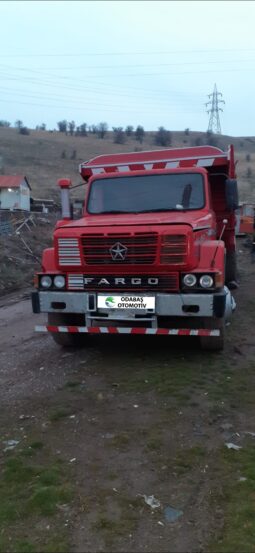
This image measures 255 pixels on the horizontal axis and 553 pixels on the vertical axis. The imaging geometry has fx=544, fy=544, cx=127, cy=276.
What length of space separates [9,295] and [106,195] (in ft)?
27.3

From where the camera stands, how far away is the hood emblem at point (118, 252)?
20.9 ft

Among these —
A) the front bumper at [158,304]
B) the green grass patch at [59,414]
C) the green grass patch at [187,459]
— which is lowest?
the green grass patch at [59,414]

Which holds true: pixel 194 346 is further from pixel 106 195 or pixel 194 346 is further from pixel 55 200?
pixel 55 200

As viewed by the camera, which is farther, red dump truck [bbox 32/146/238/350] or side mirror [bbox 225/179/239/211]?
side mirror [bbox 225/179/239/211]

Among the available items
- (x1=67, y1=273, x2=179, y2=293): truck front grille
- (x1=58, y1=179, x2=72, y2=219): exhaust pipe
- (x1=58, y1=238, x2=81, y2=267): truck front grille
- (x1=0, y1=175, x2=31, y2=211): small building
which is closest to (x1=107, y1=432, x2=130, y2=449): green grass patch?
(x1=67, y1=273, x2=179, y2=293): truck front grille

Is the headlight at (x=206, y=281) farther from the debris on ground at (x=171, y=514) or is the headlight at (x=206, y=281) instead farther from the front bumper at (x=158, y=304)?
the debris on ground at (x=171, y=514)

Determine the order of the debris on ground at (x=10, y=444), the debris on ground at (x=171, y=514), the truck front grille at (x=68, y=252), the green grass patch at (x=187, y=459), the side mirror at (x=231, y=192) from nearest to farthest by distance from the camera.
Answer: the debris on ground at (x=171, y=514), the green grass patch at (x=187, y=459), the debris on ground at (x=10, y=444), the truck front grille at (x=68, y=252), the side mirror at (x=231, y=192)

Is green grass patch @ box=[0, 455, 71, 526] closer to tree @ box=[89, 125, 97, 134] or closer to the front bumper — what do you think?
the front bumper

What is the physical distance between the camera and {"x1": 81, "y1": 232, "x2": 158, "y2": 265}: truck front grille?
A: 6.27m

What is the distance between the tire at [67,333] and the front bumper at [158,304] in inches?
12.2

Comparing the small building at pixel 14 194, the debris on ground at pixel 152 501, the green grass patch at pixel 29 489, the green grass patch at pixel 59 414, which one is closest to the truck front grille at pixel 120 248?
the green grass patch at pixel 59 414

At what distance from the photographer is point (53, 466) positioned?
408 centimetres

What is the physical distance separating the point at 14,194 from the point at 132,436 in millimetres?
42109

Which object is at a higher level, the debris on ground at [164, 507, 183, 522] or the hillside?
the hillside
